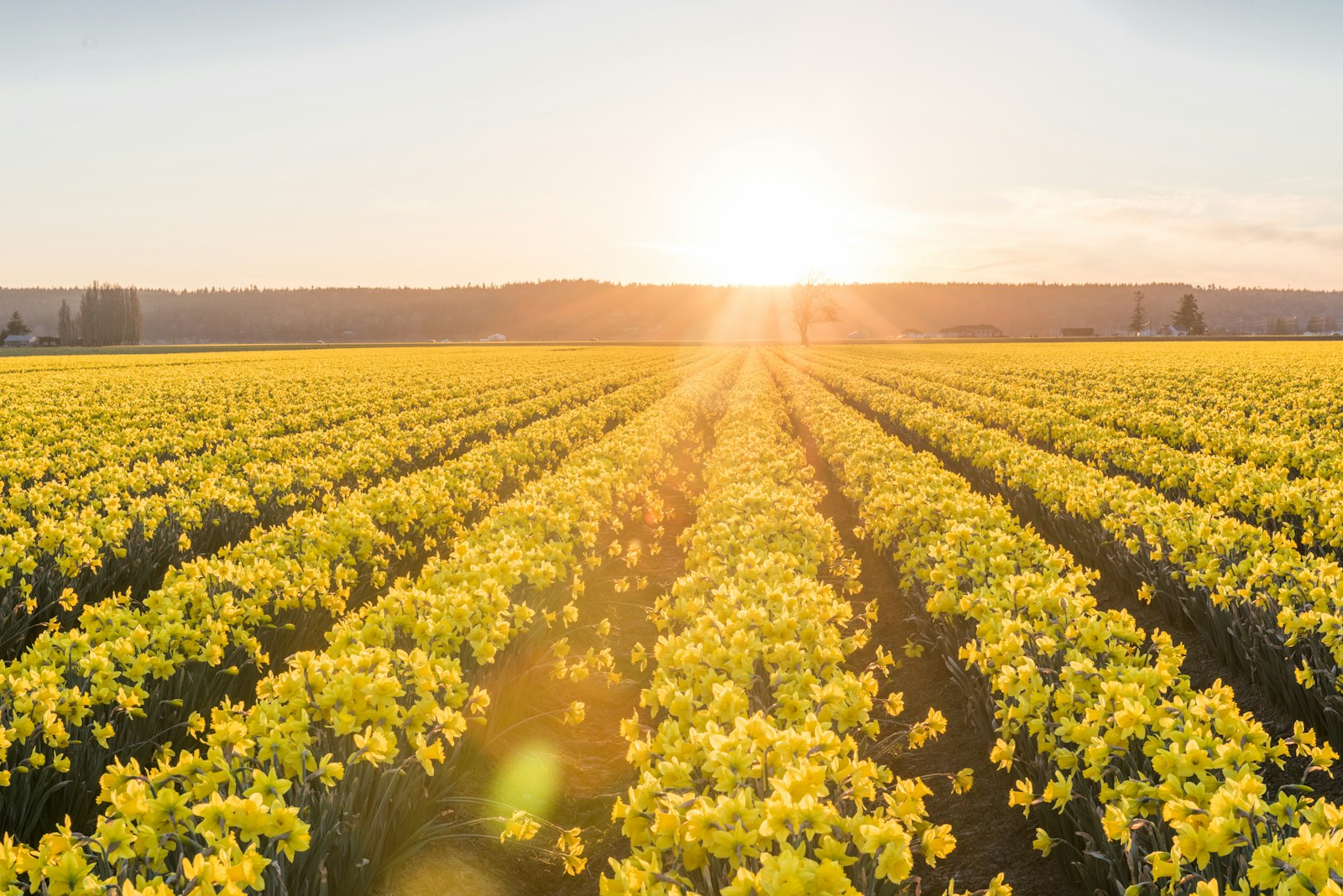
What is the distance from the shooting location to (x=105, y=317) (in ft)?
403

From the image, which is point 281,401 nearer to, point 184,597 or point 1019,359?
point 184,597

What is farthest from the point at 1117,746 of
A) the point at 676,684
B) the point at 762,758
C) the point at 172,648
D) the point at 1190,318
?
the point at 1190,318

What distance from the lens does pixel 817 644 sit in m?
4.53

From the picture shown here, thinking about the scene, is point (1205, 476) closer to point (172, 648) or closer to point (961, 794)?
point (961, 794)

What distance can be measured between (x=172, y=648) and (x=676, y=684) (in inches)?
131

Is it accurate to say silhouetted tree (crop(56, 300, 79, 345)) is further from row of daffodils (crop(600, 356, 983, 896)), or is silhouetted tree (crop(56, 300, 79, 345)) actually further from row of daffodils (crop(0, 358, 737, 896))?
row of daffodils (crop(600, 356, 983, 896))

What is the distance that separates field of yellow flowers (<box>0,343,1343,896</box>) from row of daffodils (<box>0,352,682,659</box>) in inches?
3.4

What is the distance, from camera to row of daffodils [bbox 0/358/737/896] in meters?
2.77

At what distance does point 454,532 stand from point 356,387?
22.2 meters

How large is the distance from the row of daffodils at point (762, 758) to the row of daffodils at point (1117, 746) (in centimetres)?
60

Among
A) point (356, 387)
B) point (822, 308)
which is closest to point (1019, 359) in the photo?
point (356, 387)

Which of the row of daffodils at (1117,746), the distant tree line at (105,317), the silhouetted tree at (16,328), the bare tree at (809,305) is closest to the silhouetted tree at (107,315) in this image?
the distant tree line at (105,317)

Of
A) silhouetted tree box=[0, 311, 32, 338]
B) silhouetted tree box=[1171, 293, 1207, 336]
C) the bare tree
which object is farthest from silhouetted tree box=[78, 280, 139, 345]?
silhouetted tree box=[1171, 293, 1207, 336]

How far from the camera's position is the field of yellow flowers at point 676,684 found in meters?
2.91
